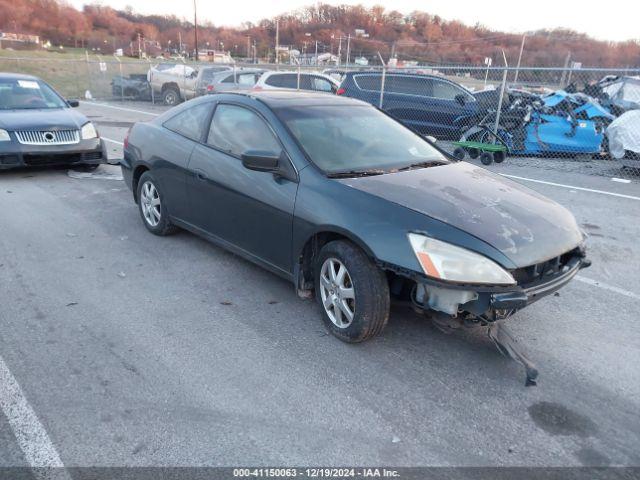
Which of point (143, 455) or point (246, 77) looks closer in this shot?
point (143, 455)

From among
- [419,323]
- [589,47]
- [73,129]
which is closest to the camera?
[419,323]

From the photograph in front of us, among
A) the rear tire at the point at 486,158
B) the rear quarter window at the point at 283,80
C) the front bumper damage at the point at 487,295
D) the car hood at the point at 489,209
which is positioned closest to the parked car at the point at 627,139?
the rear tire at the point at 486,158

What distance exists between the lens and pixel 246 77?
1711 centimetres

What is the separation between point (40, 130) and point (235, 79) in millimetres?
10787

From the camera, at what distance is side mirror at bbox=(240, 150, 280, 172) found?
3570mm

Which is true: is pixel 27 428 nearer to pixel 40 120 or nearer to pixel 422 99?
pixel 40 120

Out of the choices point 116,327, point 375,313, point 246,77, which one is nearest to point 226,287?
point 116,327

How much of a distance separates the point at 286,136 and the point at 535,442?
2.54 metres

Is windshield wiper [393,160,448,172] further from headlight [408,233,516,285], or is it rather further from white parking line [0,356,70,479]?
white parking line [0,356,70,479]

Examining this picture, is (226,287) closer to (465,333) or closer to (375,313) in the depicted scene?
(375,313)

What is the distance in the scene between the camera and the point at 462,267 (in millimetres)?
2818

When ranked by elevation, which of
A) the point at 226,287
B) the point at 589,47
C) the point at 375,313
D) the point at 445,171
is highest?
the point at 589,47

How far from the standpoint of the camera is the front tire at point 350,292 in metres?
3.07

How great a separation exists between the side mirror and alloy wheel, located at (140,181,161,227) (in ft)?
6.02
